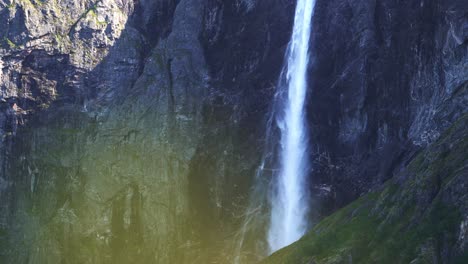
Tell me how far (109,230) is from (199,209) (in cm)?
1117

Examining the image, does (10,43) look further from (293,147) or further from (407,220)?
(407,220)

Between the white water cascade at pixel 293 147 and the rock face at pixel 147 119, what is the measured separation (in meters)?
1.35

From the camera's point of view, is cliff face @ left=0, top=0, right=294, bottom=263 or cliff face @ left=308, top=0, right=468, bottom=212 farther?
cliff face @ left=0, top=0, right=294, bottom=263

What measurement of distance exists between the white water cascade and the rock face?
1.35 meters

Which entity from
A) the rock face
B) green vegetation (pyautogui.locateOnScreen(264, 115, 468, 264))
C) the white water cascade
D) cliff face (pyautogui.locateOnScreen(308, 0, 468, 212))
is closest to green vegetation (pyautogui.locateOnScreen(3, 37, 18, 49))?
the rock face

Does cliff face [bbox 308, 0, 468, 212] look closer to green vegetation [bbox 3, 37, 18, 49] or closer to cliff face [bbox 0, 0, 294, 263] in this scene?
cliff face [bbox 0, 0, 294, 263]

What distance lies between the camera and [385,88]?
232 ft

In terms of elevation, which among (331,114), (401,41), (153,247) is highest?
(401,41)

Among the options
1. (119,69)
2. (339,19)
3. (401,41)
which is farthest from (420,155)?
(119,69)

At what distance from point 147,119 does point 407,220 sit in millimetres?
39924

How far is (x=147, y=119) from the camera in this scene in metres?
85.5

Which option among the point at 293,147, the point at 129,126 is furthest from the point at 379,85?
the point at 129,126

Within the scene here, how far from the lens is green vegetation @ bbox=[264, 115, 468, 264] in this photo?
5125 centimetres

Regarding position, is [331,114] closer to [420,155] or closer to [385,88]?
[385,88]
